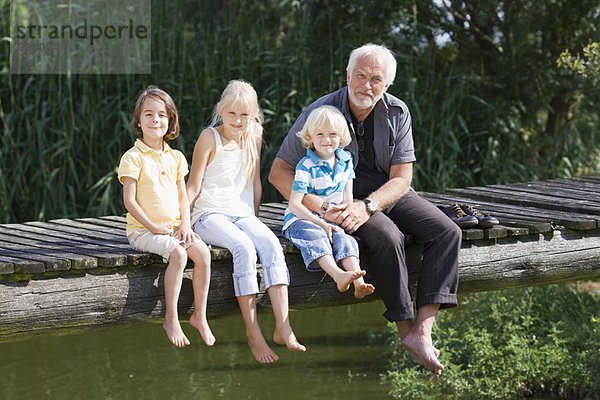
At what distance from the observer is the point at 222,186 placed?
4000 millimetres

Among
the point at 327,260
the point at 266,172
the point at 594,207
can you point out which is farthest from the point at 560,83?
the point at 327,260

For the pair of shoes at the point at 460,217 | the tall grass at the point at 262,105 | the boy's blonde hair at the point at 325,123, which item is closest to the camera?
the boy's blonde hair at the point at 325,123

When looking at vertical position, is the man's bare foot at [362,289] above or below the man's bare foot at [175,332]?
above

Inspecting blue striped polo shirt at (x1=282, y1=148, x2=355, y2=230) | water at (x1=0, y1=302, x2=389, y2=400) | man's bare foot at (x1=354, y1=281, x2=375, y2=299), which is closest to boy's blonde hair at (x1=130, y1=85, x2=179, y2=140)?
blue striped polo shirt at (x1=282, y1=148, x2=355, y2=230)

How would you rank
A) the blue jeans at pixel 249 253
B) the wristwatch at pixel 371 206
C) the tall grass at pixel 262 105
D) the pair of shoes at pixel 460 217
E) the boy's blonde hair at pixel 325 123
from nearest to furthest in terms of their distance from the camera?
the blue jeans at pixel 249 253 → the boy's blonde hair at pixel 325 123 → the wristwatch at pixel 371 206 → the pair of shoes at pixel 460 217 → the tall grass at pixel 262 105

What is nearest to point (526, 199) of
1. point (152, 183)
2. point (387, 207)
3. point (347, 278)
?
point (387, 207)

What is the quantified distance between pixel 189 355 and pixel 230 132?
9.25ft

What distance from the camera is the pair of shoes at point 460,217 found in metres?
4.33

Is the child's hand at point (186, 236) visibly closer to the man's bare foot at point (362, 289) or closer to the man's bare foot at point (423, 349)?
the man's bare foot at point (362, 289)

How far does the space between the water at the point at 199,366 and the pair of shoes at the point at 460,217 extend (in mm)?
1753

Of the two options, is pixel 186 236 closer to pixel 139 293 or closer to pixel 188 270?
pixel 188 270

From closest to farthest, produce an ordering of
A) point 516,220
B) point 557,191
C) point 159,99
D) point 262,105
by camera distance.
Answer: point 159,99
point 516,220
point 557,191
point 262,105

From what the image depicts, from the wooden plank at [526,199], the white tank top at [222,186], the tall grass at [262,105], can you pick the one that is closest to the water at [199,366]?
the tall grass at [262,105]

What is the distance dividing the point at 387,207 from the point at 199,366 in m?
2.50
